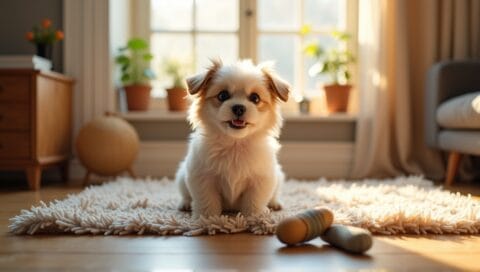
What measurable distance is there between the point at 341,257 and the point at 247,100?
0.66m

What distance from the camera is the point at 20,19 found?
3.34 m

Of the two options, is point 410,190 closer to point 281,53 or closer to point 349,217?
point 349,217

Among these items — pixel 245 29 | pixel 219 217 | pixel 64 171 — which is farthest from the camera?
pixel 245 29

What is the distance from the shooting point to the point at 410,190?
243 centimetres

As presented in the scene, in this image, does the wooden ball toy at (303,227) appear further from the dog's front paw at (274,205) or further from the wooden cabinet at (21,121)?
the wooden cabinet at (21,121)

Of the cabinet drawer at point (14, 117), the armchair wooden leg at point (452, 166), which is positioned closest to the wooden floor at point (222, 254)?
the cabinet drawer at point (14, 117)

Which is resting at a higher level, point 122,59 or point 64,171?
point 122,59

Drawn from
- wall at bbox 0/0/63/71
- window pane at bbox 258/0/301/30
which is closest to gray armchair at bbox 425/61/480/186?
window pane at bbox 258/0/301/30

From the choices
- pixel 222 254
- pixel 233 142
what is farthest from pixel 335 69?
pixel 222 254

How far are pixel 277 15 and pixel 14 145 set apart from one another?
84.1 inches

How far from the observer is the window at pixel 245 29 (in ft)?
12.3

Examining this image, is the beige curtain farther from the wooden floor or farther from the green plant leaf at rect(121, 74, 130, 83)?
the wooden floor

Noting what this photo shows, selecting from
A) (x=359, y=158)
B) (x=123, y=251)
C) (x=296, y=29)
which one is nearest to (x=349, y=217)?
(x=123, y=251)

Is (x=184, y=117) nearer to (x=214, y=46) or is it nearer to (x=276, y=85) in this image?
(x=214, y=46)
